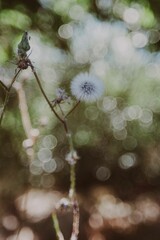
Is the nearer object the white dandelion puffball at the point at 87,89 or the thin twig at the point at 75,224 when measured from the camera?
the thin twig at the point at 75,224

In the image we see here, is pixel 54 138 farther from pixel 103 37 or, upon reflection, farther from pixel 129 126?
pixel 103 37

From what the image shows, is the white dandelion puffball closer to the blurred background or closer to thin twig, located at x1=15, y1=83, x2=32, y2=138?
thin twig, located at x1=15, y1=83, x2=32, y2=138

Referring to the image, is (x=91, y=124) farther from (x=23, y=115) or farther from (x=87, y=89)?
(x=87, y=89)

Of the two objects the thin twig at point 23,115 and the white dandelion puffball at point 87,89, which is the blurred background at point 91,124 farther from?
the white dandelion puffball at point 87,89

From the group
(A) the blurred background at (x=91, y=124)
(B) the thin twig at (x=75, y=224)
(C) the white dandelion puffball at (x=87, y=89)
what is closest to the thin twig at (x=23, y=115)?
(C) the white dandelion puffball at (x=87, y=89)

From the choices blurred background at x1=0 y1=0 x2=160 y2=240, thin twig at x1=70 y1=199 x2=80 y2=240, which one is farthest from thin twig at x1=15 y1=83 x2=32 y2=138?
blurred background at x1=0 y1=0 x2=160 y2=240

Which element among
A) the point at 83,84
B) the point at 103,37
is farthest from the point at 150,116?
the point at 83,84
